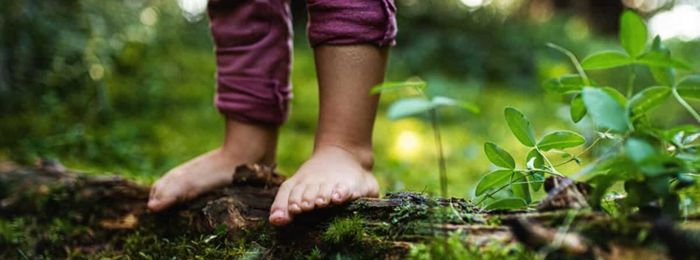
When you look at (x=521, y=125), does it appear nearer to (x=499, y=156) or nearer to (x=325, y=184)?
(x=499, y=156)

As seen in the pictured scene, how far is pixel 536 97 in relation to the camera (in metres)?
4.53

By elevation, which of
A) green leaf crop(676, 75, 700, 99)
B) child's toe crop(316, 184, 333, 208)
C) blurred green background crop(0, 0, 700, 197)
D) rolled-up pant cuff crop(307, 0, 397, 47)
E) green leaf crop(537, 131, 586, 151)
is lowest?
child's toe crop(316, 184, 333, 208)

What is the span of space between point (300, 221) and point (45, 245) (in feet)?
2.18

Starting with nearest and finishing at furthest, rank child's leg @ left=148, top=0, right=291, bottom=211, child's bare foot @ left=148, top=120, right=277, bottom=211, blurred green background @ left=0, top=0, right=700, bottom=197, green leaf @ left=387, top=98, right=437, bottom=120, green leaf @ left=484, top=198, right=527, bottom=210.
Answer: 1. green leaf @ left=484, top=198, right=527, bottom=210
2. green leaf @ left=387, top=98, right=437, bottom=120
3. child's bare foot @ left=148, top=120, right=277, bottom=211
4. child's leg @ left=148, top=0, right=291, bottom=211
5. blurred green background @ left=0, top=0, right=700, bottom=197

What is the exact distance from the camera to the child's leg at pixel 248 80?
157cm

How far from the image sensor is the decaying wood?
2.78 feet

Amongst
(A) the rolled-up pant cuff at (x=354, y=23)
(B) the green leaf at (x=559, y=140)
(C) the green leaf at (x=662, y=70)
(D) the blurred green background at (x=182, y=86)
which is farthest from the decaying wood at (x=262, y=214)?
(D) the blurred green background at (x=182, y=86)

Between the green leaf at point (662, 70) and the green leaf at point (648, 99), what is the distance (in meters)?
0.03

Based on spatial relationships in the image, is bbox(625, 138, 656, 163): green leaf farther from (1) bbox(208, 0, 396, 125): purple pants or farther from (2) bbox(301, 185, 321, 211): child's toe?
(1) bbox(208, 0, 396, 125): purple pants

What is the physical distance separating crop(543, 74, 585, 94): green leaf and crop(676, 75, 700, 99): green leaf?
0.50 feet

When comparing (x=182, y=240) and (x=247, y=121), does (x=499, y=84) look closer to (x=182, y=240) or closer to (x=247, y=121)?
(x=247, y=121)

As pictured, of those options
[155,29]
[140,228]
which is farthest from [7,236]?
[155,29]

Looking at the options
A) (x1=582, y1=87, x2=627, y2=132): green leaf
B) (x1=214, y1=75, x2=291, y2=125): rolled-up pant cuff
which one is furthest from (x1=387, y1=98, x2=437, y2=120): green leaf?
(x1=214, y1=75, x2=291, y2=125): rolled-up pant cuff

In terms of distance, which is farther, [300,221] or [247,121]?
[247,121]
